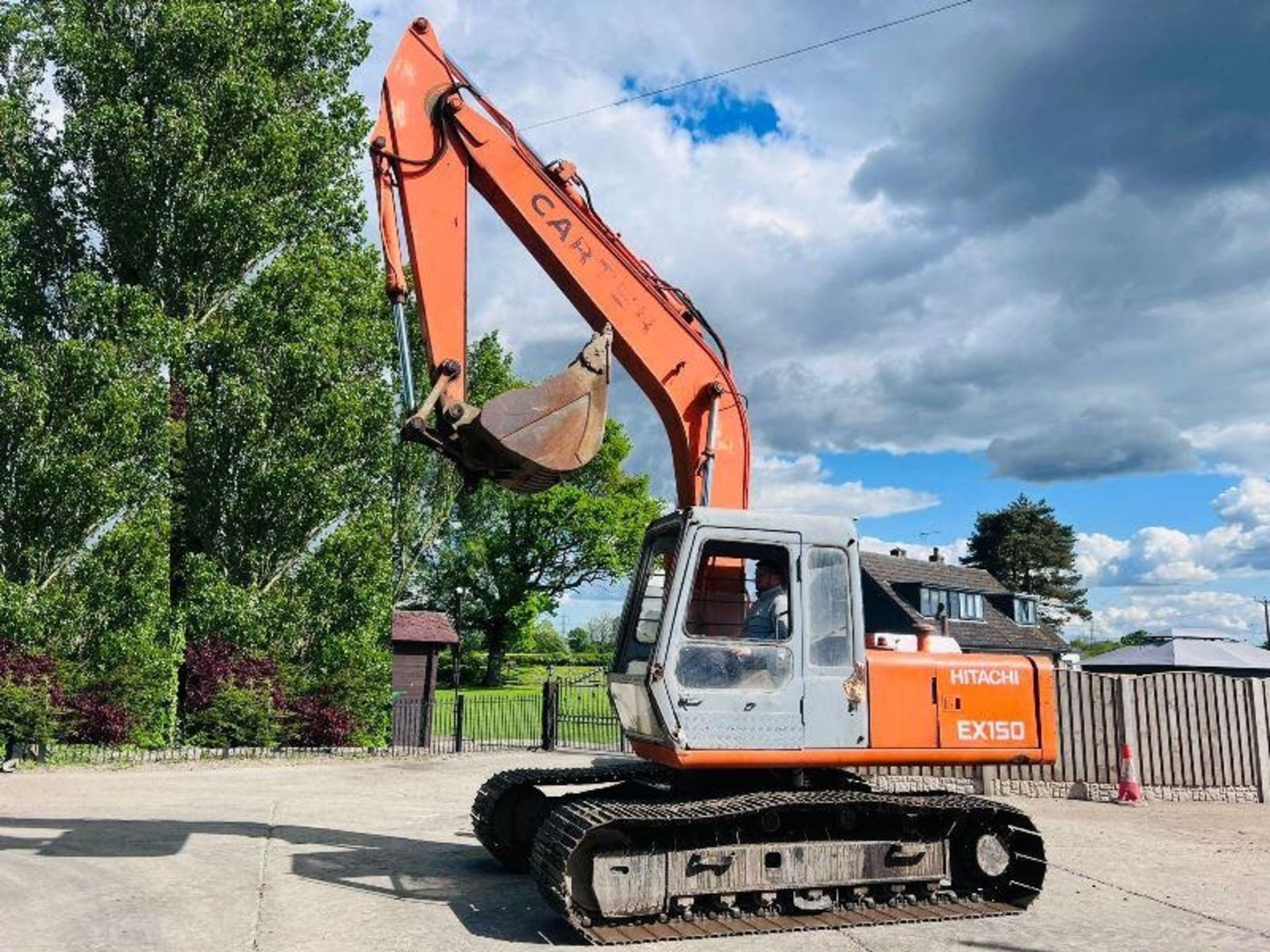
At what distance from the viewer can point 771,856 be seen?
6.86 meters

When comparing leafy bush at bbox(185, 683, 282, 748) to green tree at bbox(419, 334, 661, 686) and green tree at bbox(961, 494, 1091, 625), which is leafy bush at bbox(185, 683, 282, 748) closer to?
green tree at bbox(419, 334, 661, 686)

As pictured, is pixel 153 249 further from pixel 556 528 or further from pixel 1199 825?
pixel 556 528

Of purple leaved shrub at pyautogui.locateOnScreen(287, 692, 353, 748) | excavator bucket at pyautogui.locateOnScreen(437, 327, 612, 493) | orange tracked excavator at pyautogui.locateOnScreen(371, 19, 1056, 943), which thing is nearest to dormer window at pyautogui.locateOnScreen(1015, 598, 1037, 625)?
purple leaved shrub at pyautogui.locateOnScreen(287, 692, 353, 748)

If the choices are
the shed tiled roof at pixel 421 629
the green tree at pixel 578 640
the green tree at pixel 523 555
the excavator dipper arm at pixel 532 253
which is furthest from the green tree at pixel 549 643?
the excavator dipper arm at pixel 532 253

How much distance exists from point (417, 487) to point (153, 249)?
11.2 m

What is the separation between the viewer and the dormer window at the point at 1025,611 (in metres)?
47.8

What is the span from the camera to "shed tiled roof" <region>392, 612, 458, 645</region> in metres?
25.2

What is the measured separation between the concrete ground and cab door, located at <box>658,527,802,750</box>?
131 cm

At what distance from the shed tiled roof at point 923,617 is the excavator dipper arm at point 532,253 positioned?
31450 millimetres

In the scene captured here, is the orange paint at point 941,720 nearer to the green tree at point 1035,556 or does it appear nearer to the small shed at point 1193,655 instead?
the small shed at point 1193,655

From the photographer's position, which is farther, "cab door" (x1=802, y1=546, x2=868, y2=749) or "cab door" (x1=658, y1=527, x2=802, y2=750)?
"cab door" (x1=802, y1=546, x2=868, y2=749)

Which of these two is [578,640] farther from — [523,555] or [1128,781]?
[1128,781]

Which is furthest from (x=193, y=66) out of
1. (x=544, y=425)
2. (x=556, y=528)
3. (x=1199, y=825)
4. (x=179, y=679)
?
(x=556, y=528)

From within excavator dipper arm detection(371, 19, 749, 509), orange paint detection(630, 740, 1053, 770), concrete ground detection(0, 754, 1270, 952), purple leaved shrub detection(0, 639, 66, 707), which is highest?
excavator dipper arm detection(371, 19, 749, 509)
